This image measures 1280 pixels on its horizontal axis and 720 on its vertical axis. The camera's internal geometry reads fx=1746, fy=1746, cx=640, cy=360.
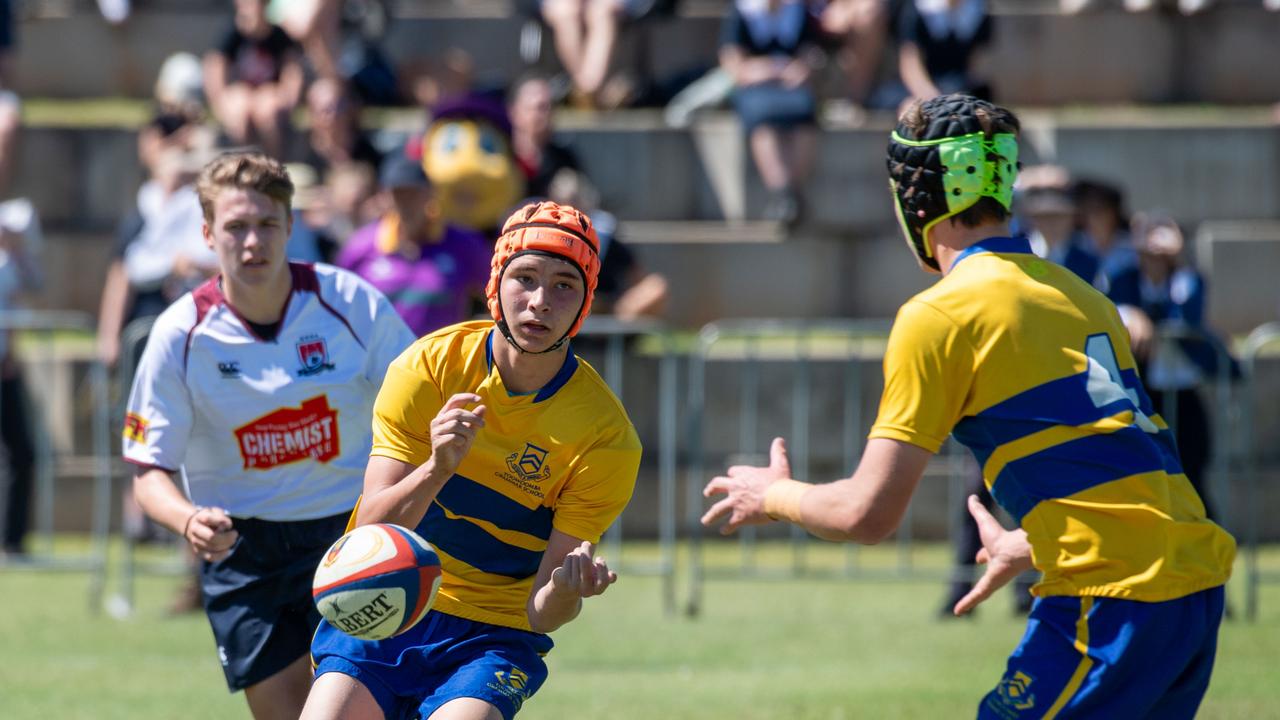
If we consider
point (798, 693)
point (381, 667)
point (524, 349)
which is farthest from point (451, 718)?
point (798, 693)

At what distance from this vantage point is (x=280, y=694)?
5832mm

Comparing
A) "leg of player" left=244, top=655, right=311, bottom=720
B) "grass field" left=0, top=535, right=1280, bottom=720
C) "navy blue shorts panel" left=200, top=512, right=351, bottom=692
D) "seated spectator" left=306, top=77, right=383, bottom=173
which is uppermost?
"seated spectator" left=306, top=77, right=383, bottom=173

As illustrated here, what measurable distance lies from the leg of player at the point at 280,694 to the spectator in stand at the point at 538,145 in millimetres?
6639

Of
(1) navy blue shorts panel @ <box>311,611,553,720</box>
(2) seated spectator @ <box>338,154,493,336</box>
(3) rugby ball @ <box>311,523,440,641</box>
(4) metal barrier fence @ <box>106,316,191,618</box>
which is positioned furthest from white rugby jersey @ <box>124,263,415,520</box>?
(4) metal barrier fence @ <box>106,316,191,618</box>

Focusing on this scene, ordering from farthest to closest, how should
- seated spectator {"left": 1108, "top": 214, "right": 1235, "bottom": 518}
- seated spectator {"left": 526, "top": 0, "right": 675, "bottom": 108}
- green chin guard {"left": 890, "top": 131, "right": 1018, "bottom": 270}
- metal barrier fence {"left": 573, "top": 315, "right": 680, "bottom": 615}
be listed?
seated spectator {"left": 526, "top": 0, "right": 675, "bottom": 108} < metal barrier fence {"left": 573, "top": 315, "right": 680, "bottom": 615} < seated spectator {"left": 1108, "top": 214, "right": 1235, "bottom": 518} < green chin guard {"left": 890, "top": 131, "right": 1018, "bottom": 270}

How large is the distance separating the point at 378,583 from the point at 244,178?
1.83m

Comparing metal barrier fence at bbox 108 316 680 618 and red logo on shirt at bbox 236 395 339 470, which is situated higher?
red logo on shirt at bbox 236 395 339 470

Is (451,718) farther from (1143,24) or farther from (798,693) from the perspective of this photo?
(1143,24)

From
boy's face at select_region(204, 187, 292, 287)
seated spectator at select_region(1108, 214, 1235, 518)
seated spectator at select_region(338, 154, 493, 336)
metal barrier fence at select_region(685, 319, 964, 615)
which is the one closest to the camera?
boy's face at select_region(204, 187, 292, 287)

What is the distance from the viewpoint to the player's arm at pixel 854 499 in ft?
13.7

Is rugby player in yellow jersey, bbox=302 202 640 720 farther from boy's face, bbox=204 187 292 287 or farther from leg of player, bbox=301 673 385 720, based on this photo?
boy's face, bbox=204 187 292 287

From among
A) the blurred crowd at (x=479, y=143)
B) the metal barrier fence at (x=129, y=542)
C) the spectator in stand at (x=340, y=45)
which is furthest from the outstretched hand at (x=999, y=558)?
the spectator in stand at (x=340, y=45)

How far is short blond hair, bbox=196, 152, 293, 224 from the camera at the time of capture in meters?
5.77

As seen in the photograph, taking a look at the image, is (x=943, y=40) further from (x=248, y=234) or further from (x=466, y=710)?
(x=466, y=710)
